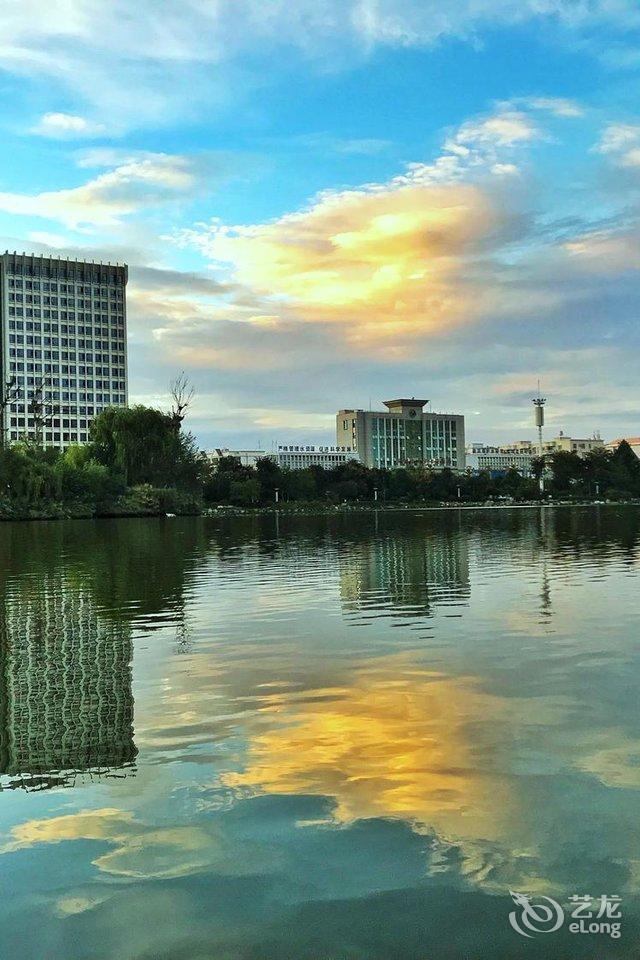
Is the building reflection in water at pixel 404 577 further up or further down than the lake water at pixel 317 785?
further up

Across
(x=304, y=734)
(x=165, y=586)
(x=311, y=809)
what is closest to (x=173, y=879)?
(x=311, y=809)

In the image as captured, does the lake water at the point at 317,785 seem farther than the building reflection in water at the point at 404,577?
No

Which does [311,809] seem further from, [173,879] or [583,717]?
[583,717]

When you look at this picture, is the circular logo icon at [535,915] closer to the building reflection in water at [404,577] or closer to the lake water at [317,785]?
the lake water at [317,785]

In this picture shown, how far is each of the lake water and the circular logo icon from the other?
0.10 feet

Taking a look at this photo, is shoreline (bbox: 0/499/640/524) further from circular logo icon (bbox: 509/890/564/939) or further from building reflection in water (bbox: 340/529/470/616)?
circular logo icon (bbox: 509/890/564/939)

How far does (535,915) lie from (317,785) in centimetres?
275

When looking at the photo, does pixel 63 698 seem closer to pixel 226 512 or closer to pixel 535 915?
pixel 535 915

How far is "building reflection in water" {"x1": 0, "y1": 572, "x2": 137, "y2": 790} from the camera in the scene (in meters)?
8.76

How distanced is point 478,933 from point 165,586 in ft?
70.9

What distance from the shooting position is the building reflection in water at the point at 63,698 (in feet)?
28.7

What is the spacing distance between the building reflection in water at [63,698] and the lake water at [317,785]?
48mm

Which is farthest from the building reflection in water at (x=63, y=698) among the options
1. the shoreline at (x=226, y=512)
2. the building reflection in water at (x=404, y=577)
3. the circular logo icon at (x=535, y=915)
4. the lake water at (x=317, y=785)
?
the shoreline at (x=226, y=512)

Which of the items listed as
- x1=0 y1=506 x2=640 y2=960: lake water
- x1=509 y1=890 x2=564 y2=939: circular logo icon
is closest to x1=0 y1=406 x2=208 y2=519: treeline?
x1=0 y1=506 x2=640 y2=960: lake water
